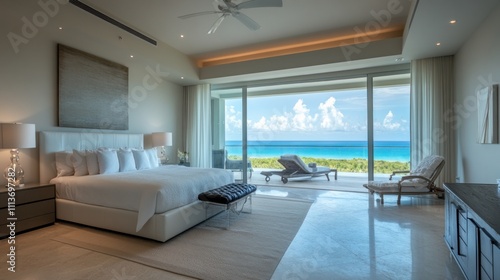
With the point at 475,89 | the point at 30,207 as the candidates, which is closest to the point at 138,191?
the point at 30,207

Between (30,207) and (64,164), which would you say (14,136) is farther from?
(30,207)

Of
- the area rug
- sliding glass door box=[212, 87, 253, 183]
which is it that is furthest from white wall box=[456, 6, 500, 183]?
sliding glass door box=[212, 87, 253, 183]

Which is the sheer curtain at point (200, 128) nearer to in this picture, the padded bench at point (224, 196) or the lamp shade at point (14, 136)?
the padded bench at point (224, 196)

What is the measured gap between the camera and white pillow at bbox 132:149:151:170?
15.3 ft

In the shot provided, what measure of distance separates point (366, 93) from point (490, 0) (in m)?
2.88

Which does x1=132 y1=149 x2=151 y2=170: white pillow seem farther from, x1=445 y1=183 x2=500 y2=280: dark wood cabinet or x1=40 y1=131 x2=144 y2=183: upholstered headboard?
x1=445 y1=183 x2=500 y2=280: dark wood cabinet

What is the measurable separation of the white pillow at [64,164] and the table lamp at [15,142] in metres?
0.44

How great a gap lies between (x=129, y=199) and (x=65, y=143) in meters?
1.94

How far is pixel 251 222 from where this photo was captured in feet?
11.9

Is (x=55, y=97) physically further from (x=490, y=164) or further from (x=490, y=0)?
(x=490, y=164)

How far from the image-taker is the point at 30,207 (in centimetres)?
326

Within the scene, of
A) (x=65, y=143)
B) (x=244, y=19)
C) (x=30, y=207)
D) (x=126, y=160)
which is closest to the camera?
(x=30, y=207)

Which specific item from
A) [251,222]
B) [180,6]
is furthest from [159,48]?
[251,222]

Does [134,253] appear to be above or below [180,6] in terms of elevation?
→ below
